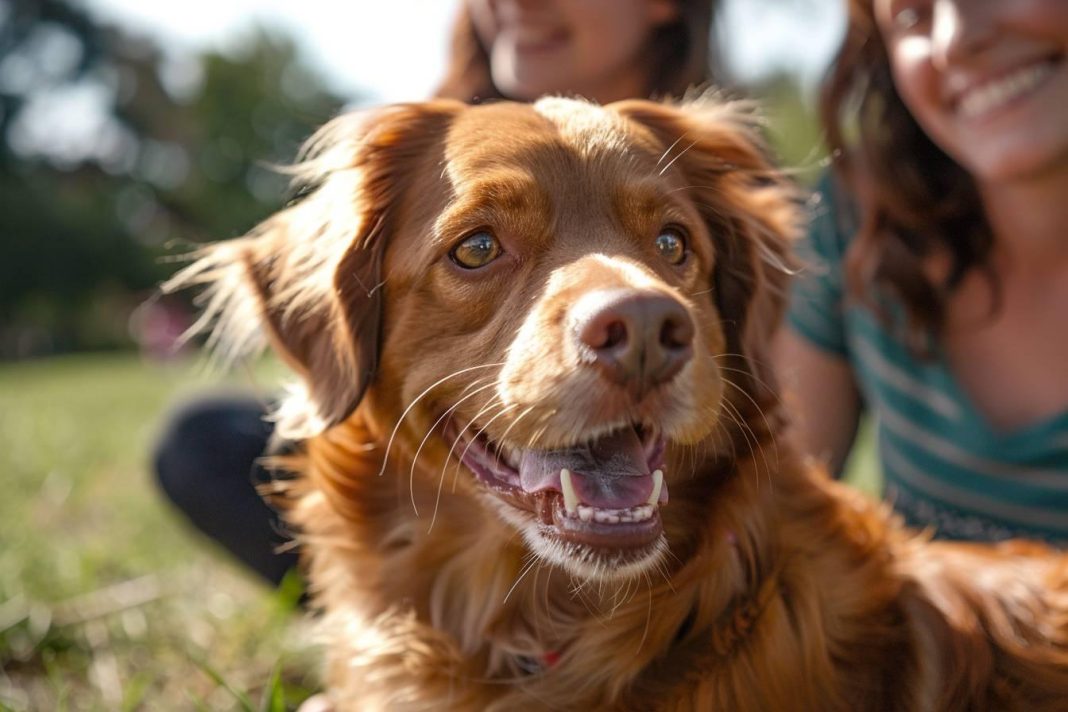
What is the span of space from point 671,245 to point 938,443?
4.98 feet

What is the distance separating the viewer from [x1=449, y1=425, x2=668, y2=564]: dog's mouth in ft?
6.68

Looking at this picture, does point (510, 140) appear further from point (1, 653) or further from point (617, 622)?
point (1, 653)

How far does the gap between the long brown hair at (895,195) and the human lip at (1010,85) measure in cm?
48

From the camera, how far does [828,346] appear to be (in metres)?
3.82

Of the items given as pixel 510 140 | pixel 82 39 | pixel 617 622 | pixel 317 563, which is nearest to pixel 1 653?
pixel 317 563

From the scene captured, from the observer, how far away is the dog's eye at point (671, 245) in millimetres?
2375

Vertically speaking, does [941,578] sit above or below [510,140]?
below

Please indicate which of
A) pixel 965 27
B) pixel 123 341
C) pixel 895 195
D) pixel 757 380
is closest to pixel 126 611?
pixel 757 380

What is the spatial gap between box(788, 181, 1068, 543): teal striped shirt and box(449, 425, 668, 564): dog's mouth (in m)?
1.23

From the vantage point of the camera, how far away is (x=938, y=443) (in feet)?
11.0

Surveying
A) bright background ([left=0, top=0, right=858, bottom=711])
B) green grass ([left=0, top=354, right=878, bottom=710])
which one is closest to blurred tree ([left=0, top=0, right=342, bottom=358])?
bright background ([left=0, top=0, right=858, bottom=711])

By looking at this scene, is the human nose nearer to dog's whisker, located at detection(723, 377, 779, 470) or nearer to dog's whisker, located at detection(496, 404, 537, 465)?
dog's whisker, located at detection(723, 377, 779, 470)

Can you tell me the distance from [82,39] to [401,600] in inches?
2225

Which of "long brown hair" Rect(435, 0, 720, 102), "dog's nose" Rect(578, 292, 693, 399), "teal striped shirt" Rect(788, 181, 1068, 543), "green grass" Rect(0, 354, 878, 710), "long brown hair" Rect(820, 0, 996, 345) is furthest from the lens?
"long brown hair" Rect(435, 0, 720, 102)
